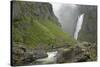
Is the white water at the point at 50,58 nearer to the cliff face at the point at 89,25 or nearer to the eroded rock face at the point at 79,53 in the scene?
the eroded rock face at the point at 79,53

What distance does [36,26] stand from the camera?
243 cm

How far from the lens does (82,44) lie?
2.63m

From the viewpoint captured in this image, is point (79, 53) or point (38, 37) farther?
point (79, 53)

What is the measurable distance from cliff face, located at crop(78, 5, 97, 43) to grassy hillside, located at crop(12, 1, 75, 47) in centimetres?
22

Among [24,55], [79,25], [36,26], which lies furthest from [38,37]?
[79,25]

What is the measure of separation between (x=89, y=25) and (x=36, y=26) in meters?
0.70

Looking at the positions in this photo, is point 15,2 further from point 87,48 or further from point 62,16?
point 87,48

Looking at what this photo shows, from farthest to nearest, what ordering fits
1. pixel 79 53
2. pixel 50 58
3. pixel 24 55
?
pixel 79 53
pixel 50 58
pixel 24 55

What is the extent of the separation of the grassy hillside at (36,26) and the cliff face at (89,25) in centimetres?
22

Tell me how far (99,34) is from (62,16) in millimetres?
574

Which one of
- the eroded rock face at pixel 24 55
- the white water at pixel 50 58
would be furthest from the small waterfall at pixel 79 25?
the eroded rock face at pixel 24 55

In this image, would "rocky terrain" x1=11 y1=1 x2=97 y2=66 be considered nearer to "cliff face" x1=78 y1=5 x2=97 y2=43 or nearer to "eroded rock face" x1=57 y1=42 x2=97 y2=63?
"eroded rock face" x1=57 y1=42 x2=97 y2=63

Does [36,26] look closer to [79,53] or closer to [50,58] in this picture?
[50,58]

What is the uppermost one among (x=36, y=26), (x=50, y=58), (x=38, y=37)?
(x=36, y=26)
